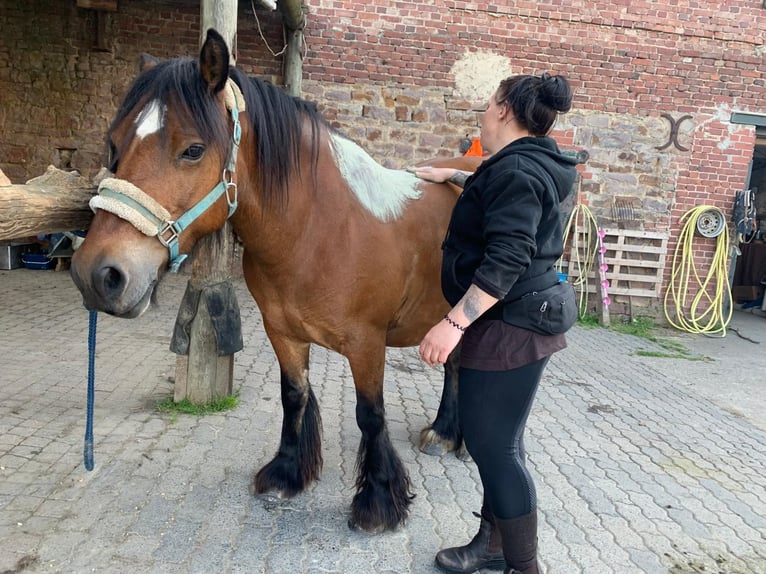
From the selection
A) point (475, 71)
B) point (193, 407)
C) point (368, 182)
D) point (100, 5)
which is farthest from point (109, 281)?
point (100, 5)

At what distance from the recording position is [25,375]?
4.10 metres

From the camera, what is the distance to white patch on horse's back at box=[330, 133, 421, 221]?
89.4 inches

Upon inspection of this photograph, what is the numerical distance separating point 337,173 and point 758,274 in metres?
12.8

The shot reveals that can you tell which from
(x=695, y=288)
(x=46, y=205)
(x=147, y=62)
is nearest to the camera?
(x=46, y=205)

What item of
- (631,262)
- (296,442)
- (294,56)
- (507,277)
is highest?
(294,56)

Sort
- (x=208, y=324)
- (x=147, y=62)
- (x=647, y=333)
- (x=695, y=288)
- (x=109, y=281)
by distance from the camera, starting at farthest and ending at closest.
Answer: (x=695, y=288), (x=647, y=333), (x=208, y=324), (x=147, y=62), (x=109, y=281)

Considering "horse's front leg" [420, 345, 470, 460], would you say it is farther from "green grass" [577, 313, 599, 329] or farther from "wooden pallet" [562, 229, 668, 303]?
"wooden pallet" [562, 229, 668, 303]

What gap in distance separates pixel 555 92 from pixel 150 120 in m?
1.29

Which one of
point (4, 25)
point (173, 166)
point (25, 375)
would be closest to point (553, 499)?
point (173, 166)

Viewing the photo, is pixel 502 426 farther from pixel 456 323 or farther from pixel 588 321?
pixel 588 321

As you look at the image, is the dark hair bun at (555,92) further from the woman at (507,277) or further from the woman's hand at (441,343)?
the woman's hand at (441,343)

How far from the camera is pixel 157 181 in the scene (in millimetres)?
1604

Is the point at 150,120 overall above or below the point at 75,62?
below

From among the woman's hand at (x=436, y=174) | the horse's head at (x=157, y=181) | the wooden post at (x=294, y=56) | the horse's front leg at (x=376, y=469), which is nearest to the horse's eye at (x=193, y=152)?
the horse's head at (x=157, y=181)
